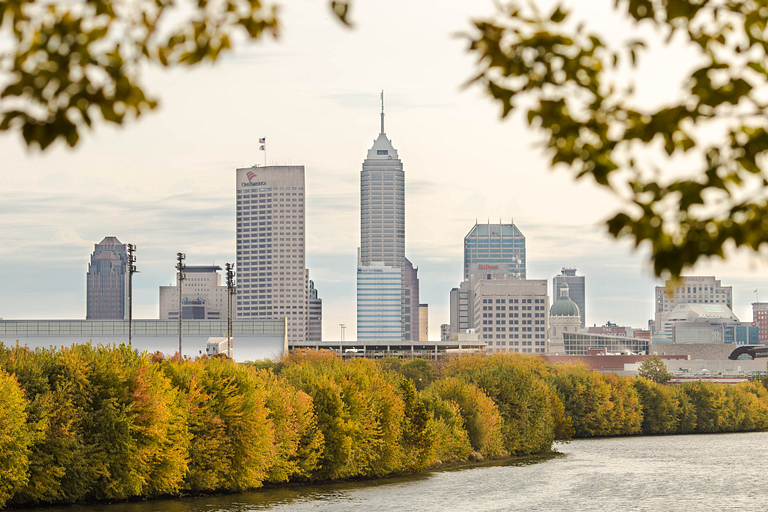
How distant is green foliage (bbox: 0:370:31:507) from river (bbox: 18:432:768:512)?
378 centimetres

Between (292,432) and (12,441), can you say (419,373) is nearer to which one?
(292,432)

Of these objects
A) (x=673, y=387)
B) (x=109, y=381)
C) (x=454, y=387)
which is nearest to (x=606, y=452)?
(x=454, y=387)

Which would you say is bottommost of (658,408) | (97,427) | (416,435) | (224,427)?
(658,408)

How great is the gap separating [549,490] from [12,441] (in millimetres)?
42365

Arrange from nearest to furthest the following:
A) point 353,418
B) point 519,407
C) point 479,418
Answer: point 353,418, point 479,418, point 519,407

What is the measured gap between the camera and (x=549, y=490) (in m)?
78.9

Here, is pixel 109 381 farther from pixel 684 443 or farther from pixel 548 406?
pixel 684 443

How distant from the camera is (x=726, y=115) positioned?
826 centimetres

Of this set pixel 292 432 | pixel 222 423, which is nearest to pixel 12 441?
pixel 222 423

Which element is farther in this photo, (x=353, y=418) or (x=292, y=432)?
(x=353, y=418)

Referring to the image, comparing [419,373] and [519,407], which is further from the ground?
[419,373]

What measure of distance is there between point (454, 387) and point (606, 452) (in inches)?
858

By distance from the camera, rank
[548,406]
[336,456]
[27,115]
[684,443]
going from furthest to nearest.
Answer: [684,443] < [548,406] < [336,456] < [27,115]

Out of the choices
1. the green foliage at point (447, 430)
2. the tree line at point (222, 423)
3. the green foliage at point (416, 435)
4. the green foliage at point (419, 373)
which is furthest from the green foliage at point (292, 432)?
the green foliage at point (419, 373)
